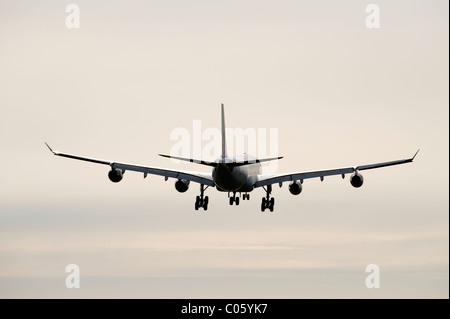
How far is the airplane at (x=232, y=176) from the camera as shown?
300 ft

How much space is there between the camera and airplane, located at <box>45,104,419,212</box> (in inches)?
3600

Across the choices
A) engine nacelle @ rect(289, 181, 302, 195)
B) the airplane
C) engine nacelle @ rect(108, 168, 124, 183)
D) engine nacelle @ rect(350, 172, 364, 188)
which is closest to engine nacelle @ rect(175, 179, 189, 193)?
the airplane

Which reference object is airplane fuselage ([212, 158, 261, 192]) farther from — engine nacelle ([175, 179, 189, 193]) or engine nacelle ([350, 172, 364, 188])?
engine nacelle ([350, 172, 364, 188])

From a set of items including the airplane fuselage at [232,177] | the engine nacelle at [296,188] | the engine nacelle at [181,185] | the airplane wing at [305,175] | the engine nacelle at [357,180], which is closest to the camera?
the engine nacelle at [357,180]

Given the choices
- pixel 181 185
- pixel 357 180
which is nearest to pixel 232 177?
pixel 181 185

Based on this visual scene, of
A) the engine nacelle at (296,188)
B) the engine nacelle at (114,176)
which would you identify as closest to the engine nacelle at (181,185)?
the engine nacelle at (114,176)

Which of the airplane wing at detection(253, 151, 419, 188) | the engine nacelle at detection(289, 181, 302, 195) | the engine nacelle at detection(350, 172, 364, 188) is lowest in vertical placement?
Answer: the engine nacelle at detection(350, 172, 364, 188)

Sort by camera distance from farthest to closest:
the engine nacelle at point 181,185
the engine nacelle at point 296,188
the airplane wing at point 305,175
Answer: the engine nacelle at point 296,188
the engine nacelle at point 181,185
the airplane wing at point 305,175

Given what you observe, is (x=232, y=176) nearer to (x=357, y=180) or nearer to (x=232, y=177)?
(x=232, y=177)

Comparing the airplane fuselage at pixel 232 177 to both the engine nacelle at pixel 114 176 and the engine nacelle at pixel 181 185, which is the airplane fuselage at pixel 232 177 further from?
the engine nacelle at pixel 114 176
